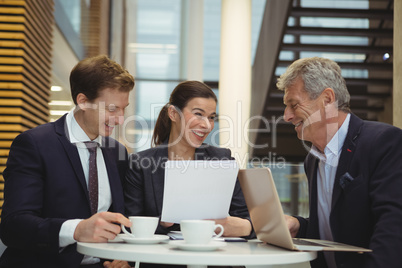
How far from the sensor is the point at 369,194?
1.81 m

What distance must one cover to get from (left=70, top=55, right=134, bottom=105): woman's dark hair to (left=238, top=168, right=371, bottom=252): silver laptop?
30.4 inches

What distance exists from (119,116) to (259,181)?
90cm

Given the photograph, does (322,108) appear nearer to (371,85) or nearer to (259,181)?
(259,181)

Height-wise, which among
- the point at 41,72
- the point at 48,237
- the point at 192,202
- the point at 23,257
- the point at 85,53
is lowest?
the point at 23,257

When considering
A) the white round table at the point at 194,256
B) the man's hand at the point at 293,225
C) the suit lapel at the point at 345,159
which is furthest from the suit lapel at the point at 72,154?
the suit lapel at the point at 345,159

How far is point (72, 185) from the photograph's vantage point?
1.97m

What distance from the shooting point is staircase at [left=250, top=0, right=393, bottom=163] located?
5840 mm

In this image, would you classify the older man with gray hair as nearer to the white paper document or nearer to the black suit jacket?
the black suit jacket

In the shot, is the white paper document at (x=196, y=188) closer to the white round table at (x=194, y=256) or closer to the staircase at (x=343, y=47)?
the white round table at (x=194, y=256)

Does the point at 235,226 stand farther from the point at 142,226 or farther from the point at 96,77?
the point at 96,77

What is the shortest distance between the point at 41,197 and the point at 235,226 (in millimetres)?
825

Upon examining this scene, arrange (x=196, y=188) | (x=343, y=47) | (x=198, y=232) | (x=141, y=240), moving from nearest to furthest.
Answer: (x=198, y=232), (x=141, y=240), (x=196, y=188), (x=343, y=47)

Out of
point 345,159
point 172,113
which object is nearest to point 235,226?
point 345,159

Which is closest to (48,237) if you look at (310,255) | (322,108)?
(310,255)
